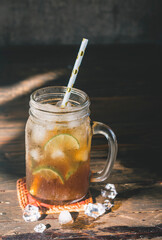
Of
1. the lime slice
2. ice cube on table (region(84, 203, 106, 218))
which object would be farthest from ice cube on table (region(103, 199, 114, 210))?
the lime slice

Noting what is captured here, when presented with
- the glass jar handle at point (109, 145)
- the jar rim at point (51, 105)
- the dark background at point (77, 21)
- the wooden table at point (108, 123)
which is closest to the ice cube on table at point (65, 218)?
the wooden table at point (108, 123)

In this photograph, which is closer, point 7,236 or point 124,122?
point 7,236

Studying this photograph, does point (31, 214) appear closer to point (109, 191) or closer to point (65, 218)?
point (65, 218)

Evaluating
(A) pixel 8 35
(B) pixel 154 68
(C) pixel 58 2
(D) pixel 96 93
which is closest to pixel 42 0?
(C) pixel 58 2

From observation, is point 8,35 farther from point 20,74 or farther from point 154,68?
point 154,68

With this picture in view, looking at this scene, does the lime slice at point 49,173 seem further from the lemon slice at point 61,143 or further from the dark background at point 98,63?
the dark background at point 98,63

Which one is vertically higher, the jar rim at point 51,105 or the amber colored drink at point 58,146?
the jar rim at point 51,105

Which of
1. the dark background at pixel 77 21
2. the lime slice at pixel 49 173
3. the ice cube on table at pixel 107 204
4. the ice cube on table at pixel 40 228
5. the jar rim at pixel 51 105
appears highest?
the dark background at pixel 77 21

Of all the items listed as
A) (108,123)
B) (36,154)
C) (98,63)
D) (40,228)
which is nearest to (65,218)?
(40,228)
